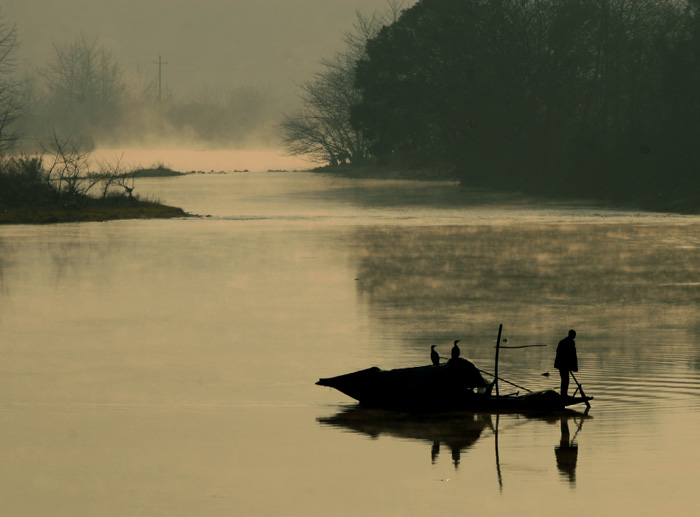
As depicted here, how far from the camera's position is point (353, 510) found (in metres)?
12.9

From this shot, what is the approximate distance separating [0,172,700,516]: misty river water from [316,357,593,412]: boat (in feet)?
0.72

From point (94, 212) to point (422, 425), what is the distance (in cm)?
5060

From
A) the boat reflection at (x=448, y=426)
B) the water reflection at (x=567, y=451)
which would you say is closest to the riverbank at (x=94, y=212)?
the boat reflection at (x=448, y=426)

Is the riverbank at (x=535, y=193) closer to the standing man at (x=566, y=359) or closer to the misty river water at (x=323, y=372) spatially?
the misty river water at (x=323, y=372)

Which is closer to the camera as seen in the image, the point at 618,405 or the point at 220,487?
the point at 220,487

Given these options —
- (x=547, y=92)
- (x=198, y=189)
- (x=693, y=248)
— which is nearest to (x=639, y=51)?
(x=547, y=92)

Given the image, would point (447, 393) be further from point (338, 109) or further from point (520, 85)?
point (338, 109)

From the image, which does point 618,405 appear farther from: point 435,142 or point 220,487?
point 435,142

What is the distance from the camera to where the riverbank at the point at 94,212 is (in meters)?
63.3

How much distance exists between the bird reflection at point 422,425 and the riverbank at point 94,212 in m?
46.7

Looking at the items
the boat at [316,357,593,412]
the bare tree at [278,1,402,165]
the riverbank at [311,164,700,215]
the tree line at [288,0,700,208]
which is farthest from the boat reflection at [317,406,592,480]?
the bare tree at [278,1,402,165]

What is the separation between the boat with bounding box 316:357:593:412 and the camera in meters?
17.5

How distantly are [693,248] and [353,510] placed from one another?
36.8 m

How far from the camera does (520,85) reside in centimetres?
9625
